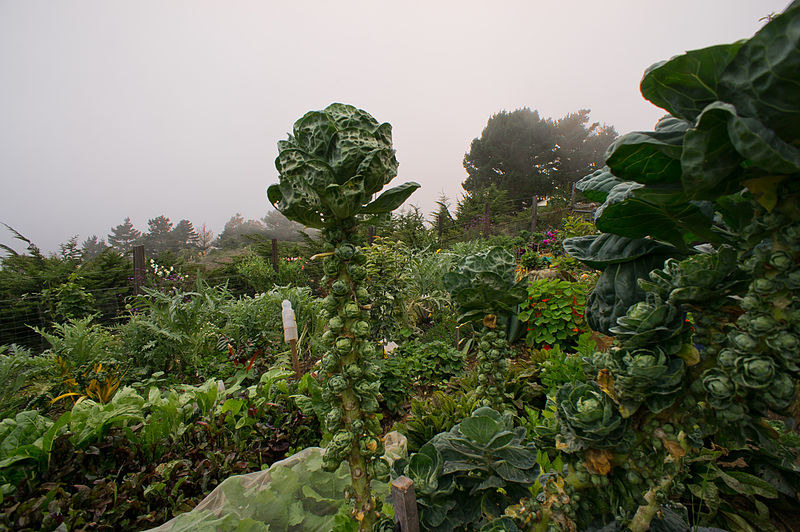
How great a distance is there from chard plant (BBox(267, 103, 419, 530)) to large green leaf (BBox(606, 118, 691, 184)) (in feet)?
1.86

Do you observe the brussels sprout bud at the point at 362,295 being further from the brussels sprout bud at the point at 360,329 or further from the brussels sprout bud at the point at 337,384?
the brussels sprout bud at the point at 337,384

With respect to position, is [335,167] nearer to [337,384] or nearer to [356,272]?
[356,272]

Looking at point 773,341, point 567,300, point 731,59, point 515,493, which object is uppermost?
point 731,59

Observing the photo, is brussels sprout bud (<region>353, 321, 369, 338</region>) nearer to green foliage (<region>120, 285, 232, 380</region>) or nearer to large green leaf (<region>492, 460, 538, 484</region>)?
large green leaf (<region>492, 460, 538, 484</region>)

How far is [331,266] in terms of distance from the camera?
3.28ft

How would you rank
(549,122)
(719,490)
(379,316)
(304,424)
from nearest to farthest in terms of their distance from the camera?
1. (719,490)
2. (304,424)
3. (379,316)
4. (549,122)

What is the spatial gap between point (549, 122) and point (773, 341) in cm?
2991

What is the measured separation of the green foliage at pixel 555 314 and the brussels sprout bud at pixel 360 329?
3.10 m

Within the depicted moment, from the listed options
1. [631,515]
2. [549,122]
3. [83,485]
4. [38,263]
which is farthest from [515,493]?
[549,122]

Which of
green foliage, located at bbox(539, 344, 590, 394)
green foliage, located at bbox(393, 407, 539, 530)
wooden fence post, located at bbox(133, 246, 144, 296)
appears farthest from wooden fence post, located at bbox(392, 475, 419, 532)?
wooden fence post, located at bbox(133, 246, 144, 296)

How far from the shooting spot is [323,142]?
0.96 m

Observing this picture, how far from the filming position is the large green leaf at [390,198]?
3.34 ft

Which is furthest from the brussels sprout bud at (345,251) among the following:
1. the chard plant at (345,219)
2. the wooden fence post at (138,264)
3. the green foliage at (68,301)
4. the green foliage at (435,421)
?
the green foliage at (68,301)

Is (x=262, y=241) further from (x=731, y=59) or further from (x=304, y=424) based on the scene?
(x=731, y=59)
